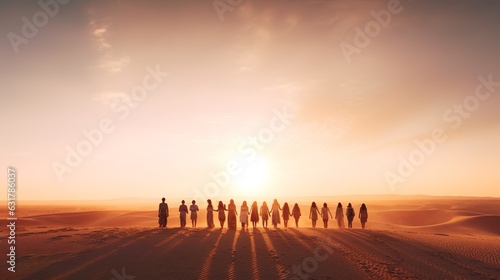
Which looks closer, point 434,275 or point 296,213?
point 434,275

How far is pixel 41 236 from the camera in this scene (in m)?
17.7

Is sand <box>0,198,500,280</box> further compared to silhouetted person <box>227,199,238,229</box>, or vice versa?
silhouetted person <box>227,199,238,229</box>

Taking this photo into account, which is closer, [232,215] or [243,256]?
[243,256]

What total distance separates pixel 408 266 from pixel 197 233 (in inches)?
429

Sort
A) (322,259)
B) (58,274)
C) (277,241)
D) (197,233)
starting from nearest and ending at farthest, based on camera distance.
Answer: (58,274) < (322,259) < (277,241) < (197,233)

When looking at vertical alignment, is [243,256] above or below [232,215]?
below

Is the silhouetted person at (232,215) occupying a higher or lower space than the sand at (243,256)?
higher

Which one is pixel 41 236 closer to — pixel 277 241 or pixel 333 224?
pixel 277 241

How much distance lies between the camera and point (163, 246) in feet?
50.9

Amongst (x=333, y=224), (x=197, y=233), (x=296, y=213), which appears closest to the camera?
(x=197, y=233)

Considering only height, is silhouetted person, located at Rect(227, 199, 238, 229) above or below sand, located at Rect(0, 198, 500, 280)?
above

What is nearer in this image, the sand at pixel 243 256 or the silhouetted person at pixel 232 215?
the sand at pixel 243 256

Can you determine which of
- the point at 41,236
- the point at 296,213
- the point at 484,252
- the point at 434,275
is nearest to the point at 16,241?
the point at 41,236

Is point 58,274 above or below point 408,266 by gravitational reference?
above
